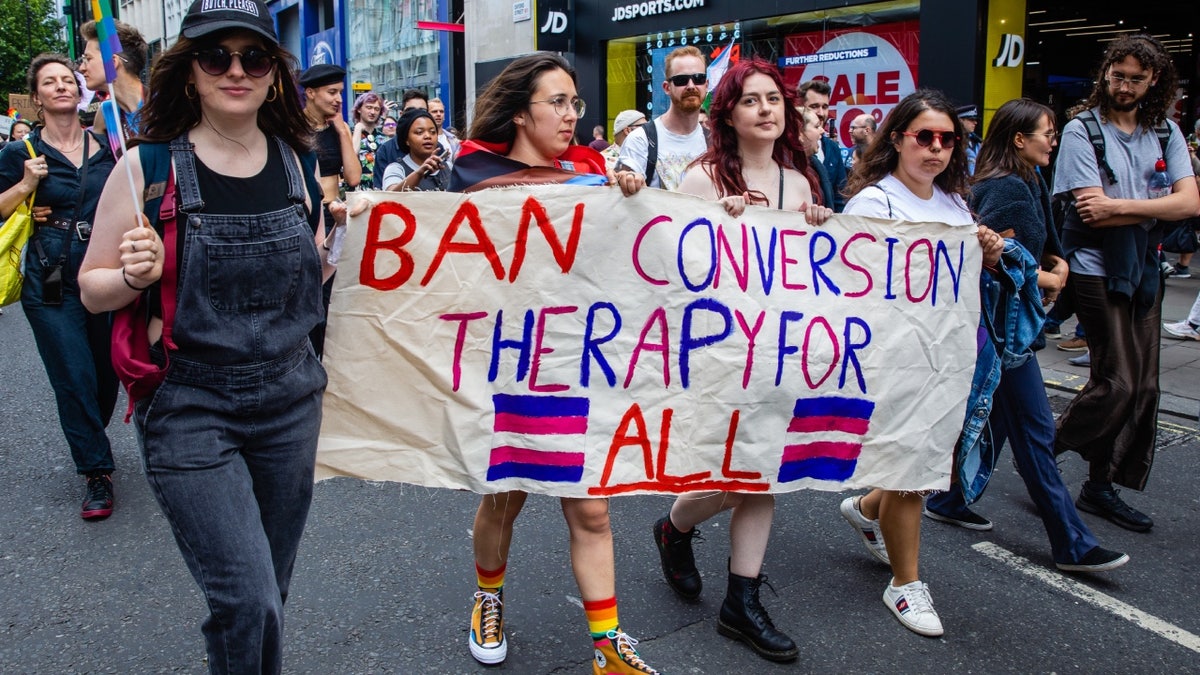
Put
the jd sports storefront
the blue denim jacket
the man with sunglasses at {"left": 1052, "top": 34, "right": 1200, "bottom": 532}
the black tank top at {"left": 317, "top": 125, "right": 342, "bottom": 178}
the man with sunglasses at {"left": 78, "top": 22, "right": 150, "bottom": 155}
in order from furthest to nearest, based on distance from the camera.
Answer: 1. the jd sports storefront
2. the black tank top at {"left": 317, "top": 125, "right": 342, "bottom": 178}
3. the man with sunglasses at {"left": 78, "top": 22, "right": 150, "bottom": 155}
4. the man with sunglasses at {"left": 1052, "top": 34, "right": 1200, "bottom": 532}
5. the blue denim jacket

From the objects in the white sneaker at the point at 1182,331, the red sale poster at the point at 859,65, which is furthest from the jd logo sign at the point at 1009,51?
the white sneaker at the point at 1182,331

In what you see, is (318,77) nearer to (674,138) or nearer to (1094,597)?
(674,138)

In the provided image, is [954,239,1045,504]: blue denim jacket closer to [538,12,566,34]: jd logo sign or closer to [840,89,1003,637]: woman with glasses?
[840,89,1003,637]: woman with glasses

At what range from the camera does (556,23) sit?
17.3m

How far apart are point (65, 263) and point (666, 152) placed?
2749 millimetres

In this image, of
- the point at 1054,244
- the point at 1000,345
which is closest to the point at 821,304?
the point at 1000,345

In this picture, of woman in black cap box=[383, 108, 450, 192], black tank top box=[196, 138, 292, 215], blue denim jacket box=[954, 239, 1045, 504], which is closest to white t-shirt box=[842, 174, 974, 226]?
blue denim jacket box=[954, 239, 1045, 504]

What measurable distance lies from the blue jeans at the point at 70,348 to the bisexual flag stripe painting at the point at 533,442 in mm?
2459

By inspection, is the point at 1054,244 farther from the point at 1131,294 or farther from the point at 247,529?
the point at 247,529

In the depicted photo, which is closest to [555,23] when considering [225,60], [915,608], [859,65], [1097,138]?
[859,65]

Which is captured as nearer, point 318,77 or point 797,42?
point 318,77

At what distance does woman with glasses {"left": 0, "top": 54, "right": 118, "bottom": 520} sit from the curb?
5245mm

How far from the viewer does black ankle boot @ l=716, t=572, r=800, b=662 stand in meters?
3.00

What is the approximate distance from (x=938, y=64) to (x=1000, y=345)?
861 centimetres
